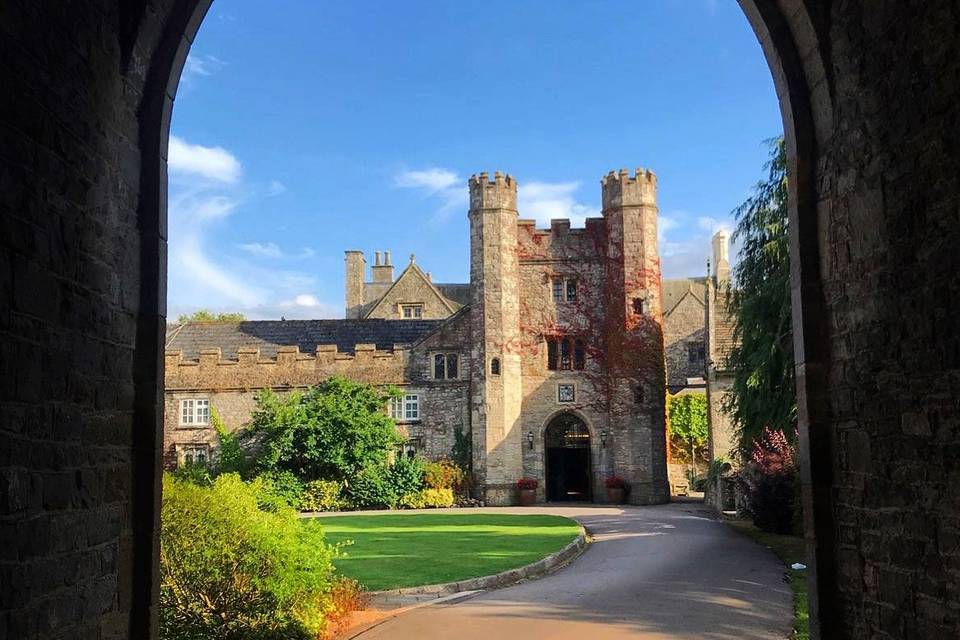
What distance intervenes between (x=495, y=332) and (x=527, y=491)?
5.72 meters

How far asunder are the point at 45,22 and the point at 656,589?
31.5ft

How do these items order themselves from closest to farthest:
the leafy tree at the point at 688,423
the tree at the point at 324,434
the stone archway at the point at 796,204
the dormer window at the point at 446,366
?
1. the stone archway at the point at 796,204
2. the tree at the point at 324,434
3. the dormer window at the point at 446,366
4. the leafy tree at the point at 688,423

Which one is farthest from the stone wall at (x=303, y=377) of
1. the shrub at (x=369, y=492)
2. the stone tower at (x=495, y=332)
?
the shrub at (x=369, y=492)

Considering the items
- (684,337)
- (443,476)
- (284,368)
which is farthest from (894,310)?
(684,337)

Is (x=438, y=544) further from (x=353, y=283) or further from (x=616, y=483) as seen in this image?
(x=353, y=283)

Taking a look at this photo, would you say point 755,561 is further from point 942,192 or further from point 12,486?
point 12,486

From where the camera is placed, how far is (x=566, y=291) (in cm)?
3133

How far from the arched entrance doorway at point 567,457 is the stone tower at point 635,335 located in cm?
150

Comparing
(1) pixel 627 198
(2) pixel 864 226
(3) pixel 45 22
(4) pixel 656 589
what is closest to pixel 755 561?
(4) pixel 656 589

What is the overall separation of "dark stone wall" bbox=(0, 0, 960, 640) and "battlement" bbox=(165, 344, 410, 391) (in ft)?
84.4

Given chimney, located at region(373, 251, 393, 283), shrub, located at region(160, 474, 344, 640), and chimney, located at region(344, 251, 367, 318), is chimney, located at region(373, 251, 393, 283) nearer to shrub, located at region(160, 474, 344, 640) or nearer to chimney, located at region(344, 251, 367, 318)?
chimney, located at region(344, 251, 367, 318)

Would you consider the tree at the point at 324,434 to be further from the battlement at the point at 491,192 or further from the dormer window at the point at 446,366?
the battlement at the point at 491,192

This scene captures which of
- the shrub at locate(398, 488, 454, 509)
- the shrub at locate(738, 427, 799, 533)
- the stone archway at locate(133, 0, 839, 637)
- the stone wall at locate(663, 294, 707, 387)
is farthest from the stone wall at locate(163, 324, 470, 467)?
the stone archway at locate(133, 0, 839, 637)

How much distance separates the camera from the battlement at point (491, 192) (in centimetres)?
3091
